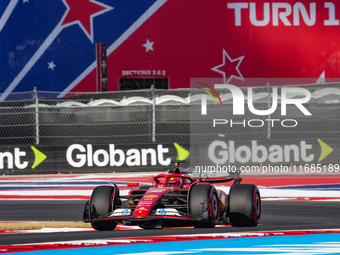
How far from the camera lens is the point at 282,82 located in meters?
23.5

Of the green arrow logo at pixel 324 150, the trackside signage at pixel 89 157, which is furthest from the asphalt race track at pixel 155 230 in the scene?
the green arrow logo at pixel 324 150

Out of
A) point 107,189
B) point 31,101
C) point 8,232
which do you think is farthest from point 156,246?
point 31,101

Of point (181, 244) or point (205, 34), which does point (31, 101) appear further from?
point (181, 244)

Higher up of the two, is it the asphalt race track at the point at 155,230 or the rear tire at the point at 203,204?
the rear tire at the point at 203,204

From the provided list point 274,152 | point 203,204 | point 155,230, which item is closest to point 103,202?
point 155,230

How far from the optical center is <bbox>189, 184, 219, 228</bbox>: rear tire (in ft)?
28.5

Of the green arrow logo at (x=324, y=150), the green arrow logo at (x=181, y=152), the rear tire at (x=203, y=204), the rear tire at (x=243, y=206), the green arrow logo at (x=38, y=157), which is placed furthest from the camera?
the green arrow logo at (x=38, y=157)

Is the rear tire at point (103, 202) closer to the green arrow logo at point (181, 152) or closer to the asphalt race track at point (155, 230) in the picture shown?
the asphalt race track at point (155, 230)

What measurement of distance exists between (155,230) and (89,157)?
8541 millimetres

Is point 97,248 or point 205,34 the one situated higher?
point 205,34

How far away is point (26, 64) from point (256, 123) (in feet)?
27.4

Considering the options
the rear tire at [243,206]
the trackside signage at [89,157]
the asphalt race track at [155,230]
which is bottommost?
the asphalt race track at [155,230]

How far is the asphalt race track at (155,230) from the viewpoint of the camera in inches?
343

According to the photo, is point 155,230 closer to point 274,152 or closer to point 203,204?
point 203,204
